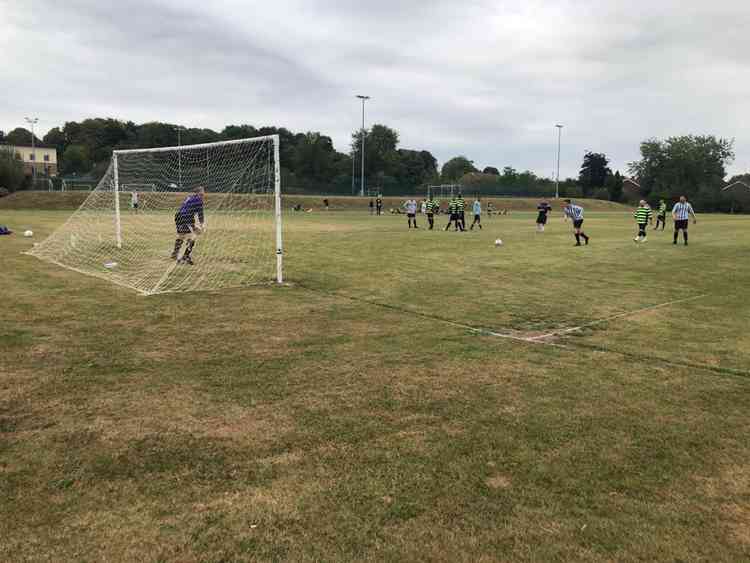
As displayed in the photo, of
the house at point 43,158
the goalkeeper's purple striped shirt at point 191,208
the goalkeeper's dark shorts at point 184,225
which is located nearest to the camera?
the goalkeeper's purple striped shirt at point 191,208

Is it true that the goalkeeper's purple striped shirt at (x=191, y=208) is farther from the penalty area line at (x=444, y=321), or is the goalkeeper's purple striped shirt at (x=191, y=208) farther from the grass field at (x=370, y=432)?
the grass field at (x=370, y=432)

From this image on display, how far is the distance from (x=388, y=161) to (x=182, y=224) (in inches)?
3859

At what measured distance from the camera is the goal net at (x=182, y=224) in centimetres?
1265

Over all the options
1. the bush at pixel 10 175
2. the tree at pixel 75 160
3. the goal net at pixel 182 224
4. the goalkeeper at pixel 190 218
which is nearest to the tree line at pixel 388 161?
the tree at pixel 75 160

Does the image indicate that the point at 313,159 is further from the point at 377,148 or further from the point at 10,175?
the point at 10,175

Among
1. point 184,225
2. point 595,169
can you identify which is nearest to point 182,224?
point 184,225

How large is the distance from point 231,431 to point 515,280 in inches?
372

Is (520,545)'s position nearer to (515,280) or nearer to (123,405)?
(123,405)

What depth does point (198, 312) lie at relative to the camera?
888 cm

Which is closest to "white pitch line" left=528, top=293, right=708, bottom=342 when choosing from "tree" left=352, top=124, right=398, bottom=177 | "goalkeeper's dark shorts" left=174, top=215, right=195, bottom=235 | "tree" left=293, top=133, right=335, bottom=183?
"goalkeeper's dark shorts" left=174, top=215, right=195, bottom=235

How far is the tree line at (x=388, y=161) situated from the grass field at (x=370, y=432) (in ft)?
227

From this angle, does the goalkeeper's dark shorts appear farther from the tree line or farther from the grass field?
the tree line

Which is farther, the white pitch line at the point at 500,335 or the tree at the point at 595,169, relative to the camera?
the tree at the point at 595,169

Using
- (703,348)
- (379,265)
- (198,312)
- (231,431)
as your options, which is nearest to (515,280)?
(379,265)
